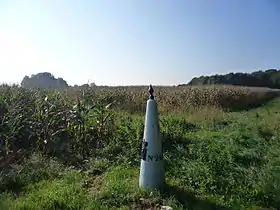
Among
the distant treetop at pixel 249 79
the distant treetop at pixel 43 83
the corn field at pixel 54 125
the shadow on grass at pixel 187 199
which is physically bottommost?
the shadow on grass at pixel 187 199

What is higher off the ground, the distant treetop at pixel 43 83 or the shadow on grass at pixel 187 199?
the distant treetop at pixel 43 83

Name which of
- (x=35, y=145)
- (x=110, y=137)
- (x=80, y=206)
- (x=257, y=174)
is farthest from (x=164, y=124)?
(x=80, y=206)

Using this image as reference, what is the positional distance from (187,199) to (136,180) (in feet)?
3.22

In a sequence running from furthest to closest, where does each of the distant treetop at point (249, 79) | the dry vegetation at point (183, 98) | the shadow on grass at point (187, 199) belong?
the distant treetop at point (249, 79) → the dry vegetation at point (183, 98) → the shadow on grass at point (187, 199)

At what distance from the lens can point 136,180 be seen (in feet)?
17.0

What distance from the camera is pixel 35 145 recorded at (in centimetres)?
734

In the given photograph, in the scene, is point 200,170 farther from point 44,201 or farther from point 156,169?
point 44,201

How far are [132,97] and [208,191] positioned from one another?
492 inches

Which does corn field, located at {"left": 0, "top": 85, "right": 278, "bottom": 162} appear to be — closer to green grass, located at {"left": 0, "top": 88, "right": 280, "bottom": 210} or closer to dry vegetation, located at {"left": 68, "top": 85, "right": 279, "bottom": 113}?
green grass, located at {"left": 0, "top": 88, "right": 280, "bottom": 210}

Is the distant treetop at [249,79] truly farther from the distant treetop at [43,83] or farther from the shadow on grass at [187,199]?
the shadow on grass at [187,199]

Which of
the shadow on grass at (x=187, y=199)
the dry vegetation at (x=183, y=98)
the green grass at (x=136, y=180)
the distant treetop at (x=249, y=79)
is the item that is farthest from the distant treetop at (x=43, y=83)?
the distant treetop at (x=249, y=79)

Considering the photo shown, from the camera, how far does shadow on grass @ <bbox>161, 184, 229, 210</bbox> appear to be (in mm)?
4234

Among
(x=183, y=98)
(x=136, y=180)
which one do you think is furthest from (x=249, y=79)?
(x=136, y=180)

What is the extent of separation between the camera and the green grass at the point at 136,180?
4371 mm
